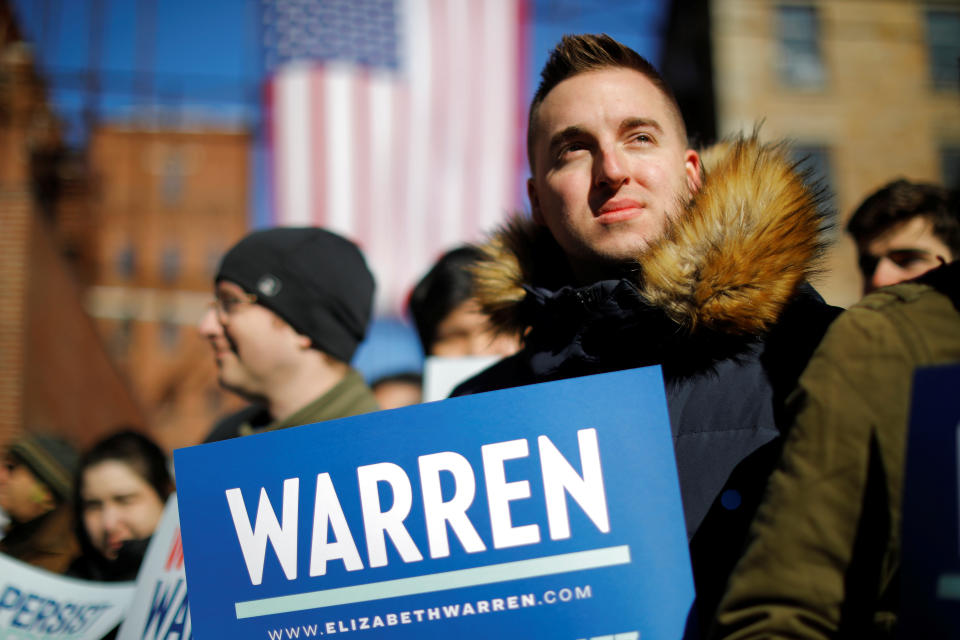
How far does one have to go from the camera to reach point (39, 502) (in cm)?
336

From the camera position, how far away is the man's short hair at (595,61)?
1799 mm

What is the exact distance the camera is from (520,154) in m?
8.45

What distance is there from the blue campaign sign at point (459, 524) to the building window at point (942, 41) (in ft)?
63.3

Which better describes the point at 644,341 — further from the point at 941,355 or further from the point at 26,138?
the point at 26,138

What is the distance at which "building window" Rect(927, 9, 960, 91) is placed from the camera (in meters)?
17.1

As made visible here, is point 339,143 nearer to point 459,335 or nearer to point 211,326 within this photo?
point 459,335

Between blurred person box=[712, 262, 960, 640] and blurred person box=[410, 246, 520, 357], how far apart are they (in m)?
2.16

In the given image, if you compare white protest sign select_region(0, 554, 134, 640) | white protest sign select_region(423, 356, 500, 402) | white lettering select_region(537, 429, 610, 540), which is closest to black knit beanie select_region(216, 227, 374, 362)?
white protest sign select_region(423, 356, 500, 402)

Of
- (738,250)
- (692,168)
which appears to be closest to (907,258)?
(692,168)

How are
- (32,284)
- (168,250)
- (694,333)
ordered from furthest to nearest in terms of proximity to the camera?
(168,250) < (32,284) < (694,333)

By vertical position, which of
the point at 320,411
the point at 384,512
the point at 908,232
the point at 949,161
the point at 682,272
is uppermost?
the point at 949,161

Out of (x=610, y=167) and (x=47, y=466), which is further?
(x=47, y=466)

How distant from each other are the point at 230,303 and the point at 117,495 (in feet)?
3.55

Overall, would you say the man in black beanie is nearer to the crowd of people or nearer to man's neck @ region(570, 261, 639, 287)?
the crowd of people
